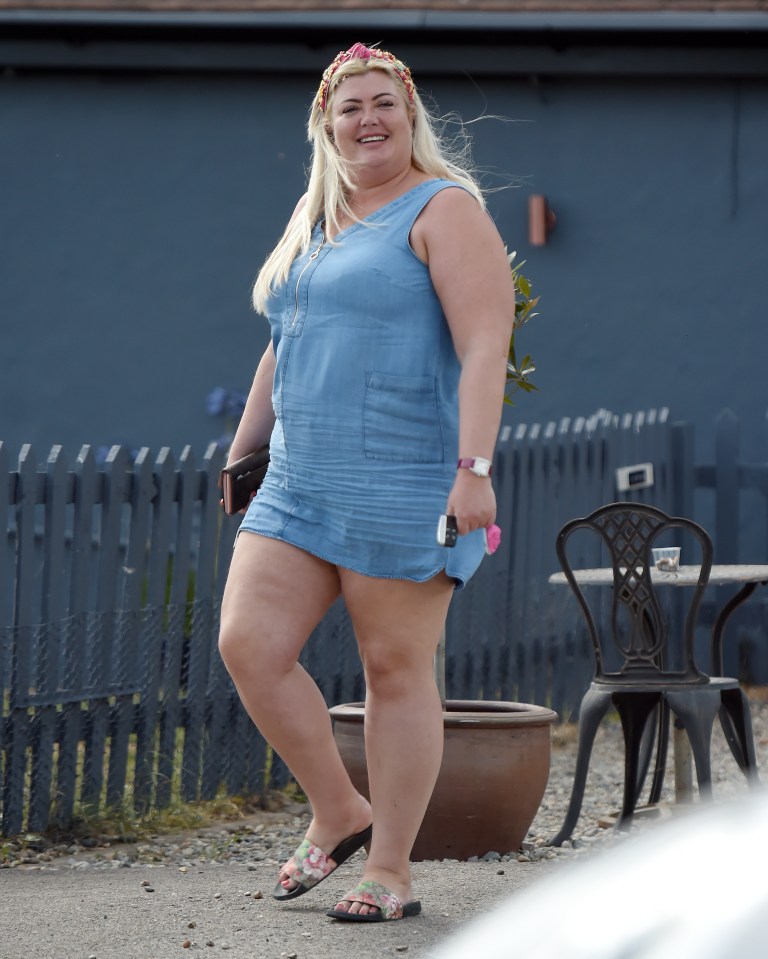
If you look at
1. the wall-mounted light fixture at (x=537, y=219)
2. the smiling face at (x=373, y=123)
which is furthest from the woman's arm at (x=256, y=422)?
the wall-mounted light fixture at (x=537, y=219)

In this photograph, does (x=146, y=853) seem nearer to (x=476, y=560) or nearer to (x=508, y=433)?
(x=476, y=560)

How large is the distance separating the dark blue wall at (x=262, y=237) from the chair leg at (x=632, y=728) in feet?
14.6

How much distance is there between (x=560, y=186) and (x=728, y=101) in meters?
1.09

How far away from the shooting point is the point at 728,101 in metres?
9.47

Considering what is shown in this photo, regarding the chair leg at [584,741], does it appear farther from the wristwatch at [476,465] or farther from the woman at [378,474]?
the wristwatch at [476,465]

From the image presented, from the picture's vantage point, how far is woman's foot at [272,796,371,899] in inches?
152

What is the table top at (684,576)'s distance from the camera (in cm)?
537

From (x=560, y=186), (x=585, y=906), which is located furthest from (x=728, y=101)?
(x=585, y=906)

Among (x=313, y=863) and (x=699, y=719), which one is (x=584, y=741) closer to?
(x=699, y=719)

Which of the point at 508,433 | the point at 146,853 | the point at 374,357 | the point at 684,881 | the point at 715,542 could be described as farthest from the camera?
the point at 715,542

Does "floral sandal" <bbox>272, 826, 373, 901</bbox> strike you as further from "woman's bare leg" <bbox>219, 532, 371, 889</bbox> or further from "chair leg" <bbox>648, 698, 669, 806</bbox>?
"chair leg" <bbox>648, 698, 669, 806</bbox>

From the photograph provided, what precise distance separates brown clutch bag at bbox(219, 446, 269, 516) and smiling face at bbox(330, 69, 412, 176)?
0.77 metres

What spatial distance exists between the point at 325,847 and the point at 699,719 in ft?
5.38

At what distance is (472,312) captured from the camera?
3660 mm
